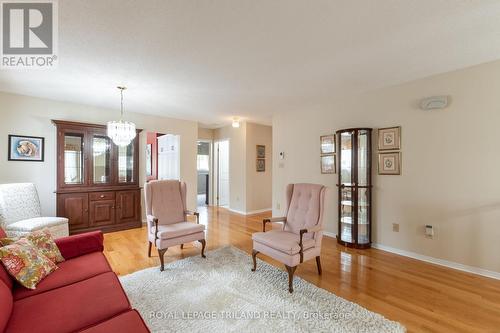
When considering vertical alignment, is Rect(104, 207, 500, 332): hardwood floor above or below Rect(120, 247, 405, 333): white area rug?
below

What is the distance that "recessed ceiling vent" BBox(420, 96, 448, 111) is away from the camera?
2.88 m

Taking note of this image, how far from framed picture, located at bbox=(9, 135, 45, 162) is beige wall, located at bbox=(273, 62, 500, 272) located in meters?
5.12

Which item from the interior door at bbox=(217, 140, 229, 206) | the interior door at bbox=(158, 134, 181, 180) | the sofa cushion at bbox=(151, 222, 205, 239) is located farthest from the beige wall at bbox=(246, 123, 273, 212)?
the sofa cushion at bbox=(151, 222, 205, 239)

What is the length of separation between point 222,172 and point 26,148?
4.33m

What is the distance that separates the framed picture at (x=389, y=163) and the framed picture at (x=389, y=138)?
103mm

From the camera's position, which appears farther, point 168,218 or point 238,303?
point 168,218

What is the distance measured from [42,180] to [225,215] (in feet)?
11.8

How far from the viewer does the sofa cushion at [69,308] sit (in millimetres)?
1193

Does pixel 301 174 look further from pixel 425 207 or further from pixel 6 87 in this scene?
pixel 6 87

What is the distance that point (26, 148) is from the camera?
12.3 ft

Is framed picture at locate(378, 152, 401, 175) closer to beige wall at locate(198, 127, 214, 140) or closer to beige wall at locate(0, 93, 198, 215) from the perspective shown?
beige wall at locate(198, 127, 214, 140)

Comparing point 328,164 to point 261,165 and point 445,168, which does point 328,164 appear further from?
point 261,165

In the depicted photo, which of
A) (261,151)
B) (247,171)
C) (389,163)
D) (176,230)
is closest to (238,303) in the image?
(176,230)

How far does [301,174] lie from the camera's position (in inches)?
180
